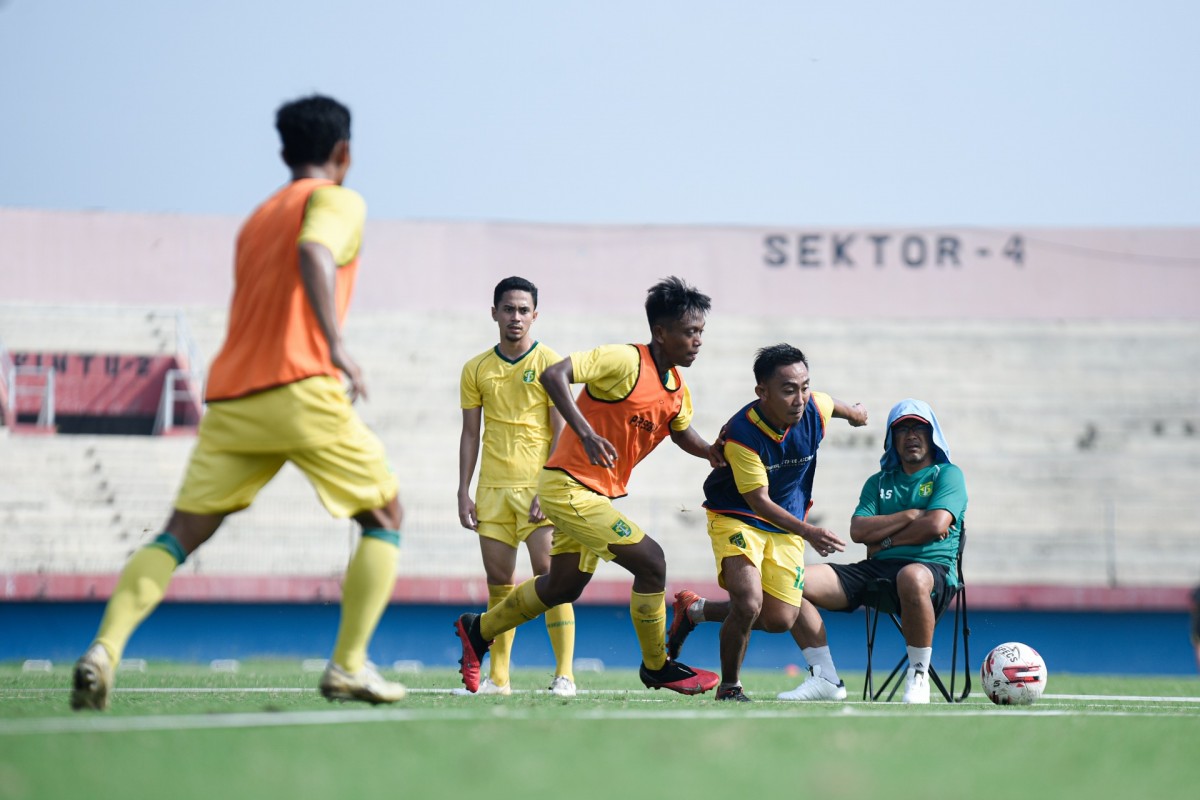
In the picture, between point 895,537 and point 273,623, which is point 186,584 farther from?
point 895,537

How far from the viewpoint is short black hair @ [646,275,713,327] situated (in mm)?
6324

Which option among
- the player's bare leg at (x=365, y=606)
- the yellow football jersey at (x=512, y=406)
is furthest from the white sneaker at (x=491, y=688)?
the player's bare leg at (x=365, y=606)

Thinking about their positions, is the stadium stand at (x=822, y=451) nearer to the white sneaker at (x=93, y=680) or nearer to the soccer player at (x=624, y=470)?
the soccer player at (x=624, y=470)

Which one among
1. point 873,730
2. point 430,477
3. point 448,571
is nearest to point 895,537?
point 873,730

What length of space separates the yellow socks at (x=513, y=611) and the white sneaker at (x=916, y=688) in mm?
1845

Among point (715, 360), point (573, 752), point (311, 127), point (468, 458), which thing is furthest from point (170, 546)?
point (715, 360)

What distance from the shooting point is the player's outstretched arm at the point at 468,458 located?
7.51m

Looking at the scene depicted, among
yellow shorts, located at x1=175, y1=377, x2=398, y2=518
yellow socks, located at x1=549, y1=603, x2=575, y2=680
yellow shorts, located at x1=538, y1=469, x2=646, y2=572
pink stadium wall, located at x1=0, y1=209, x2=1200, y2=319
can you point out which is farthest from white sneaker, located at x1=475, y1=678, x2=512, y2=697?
pink stadium wall, located at x1=0, y1=209, x2=1200, y2=319

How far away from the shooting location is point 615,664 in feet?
49.4

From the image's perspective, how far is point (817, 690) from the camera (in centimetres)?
710

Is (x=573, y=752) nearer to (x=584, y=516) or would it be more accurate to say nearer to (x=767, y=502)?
(x=584, y=516)

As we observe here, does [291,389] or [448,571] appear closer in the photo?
[291,389]

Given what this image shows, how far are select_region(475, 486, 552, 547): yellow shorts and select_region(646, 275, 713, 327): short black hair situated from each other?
60.7 inches

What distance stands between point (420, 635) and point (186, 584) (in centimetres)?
268
